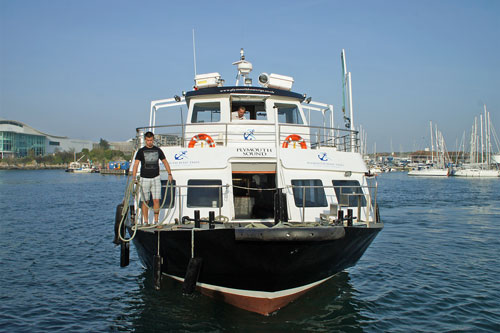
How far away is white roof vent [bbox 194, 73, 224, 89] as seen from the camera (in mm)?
11406

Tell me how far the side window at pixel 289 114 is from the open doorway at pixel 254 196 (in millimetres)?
2424

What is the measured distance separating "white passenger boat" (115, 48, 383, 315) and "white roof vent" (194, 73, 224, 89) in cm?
3

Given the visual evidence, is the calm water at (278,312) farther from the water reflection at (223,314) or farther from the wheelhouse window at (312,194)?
the wheelhouse window at (312,194)

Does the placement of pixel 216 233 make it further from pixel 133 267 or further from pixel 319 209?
pixel 133 267

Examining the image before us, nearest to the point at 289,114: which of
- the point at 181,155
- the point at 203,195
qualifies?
the point at 181,155

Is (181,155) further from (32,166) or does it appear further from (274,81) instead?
(32,166)

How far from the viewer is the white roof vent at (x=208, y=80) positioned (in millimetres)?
11406

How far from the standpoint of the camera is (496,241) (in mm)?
15742

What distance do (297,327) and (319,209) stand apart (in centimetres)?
263

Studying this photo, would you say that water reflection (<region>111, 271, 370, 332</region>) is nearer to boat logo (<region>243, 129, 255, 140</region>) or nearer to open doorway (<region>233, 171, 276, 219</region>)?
open doorway (<region>233, 171, 276, 219</region>)

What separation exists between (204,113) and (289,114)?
7.72 ft

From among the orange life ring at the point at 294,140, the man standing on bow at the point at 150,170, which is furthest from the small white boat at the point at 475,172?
the man standing on bow at the point at 150,170

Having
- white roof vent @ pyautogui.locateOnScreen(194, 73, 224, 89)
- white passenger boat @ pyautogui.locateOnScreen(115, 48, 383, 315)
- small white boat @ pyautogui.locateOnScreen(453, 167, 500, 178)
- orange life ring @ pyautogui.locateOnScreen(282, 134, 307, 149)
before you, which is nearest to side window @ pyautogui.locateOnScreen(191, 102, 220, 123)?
white passenger boat @ pyautogui.locateOnScreen(115, 48, 383, 315)

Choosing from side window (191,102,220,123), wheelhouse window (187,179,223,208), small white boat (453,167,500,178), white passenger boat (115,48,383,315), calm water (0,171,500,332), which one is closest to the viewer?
white passenger boat (115,48,383,315)
